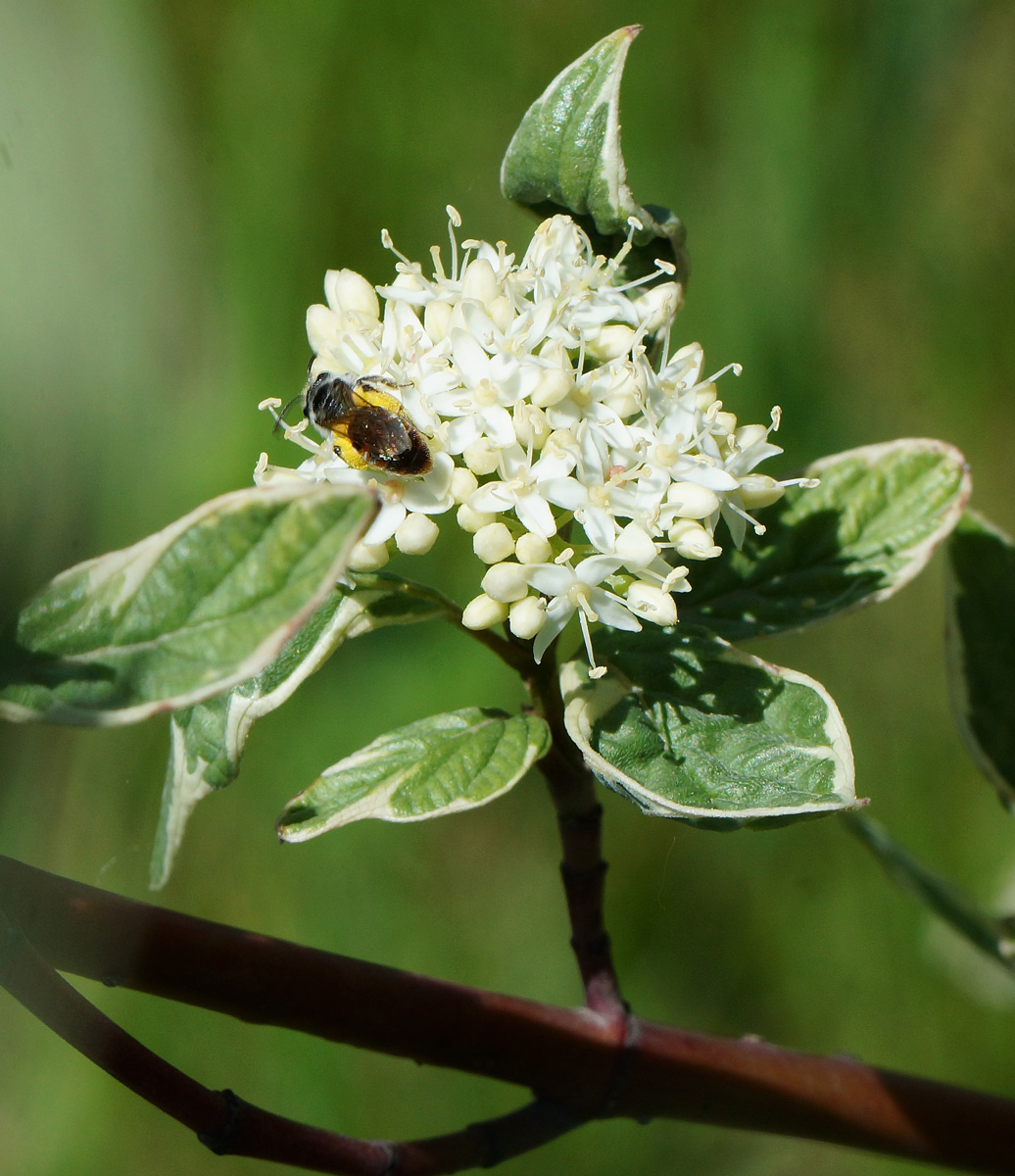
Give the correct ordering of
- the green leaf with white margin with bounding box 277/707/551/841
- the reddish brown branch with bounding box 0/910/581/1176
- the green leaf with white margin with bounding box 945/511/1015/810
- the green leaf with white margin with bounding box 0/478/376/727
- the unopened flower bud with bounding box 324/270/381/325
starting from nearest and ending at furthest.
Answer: the green leaf with white margin with bounding box 0/478/376/727 → the reddish brown branch with bounding box 0/910/581/1176 → the green leaf with white margin with bounding box 277/707/551/841 → the unopened flower bud with bounding box 324/270/381/325 → the green leaf with white margin with bounding box 945/511/1015/810

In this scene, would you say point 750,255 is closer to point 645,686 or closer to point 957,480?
point 957,480

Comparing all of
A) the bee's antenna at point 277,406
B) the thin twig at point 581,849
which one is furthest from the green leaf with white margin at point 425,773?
the bee's antenna at point 277,406

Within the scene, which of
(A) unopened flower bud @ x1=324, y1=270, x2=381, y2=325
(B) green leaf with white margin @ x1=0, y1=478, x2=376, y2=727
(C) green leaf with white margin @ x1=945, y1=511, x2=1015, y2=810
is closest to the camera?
(B) green leaf with white margin @ x1=0, y1=478, x2=376, y2=727

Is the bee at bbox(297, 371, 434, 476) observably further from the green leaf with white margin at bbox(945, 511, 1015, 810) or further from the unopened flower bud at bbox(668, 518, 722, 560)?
the green leaf with white margin at bbox(945, 511, 1015, 810)

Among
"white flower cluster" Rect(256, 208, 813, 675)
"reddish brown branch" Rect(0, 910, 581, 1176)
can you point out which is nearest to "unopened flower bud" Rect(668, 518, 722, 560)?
"white flower cluster" Rect(256, 208, 813, 675)

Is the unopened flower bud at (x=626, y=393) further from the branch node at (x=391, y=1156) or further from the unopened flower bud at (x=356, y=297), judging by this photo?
the branch node at (x=391, y=1156)

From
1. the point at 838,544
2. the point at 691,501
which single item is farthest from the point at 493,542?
the point at 838,544

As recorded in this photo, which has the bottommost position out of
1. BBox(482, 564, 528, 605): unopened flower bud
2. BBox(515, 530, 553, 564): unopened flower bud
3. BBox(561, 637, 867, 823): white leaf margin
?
BBox(561, 637, 867, 823): white leaf margin
